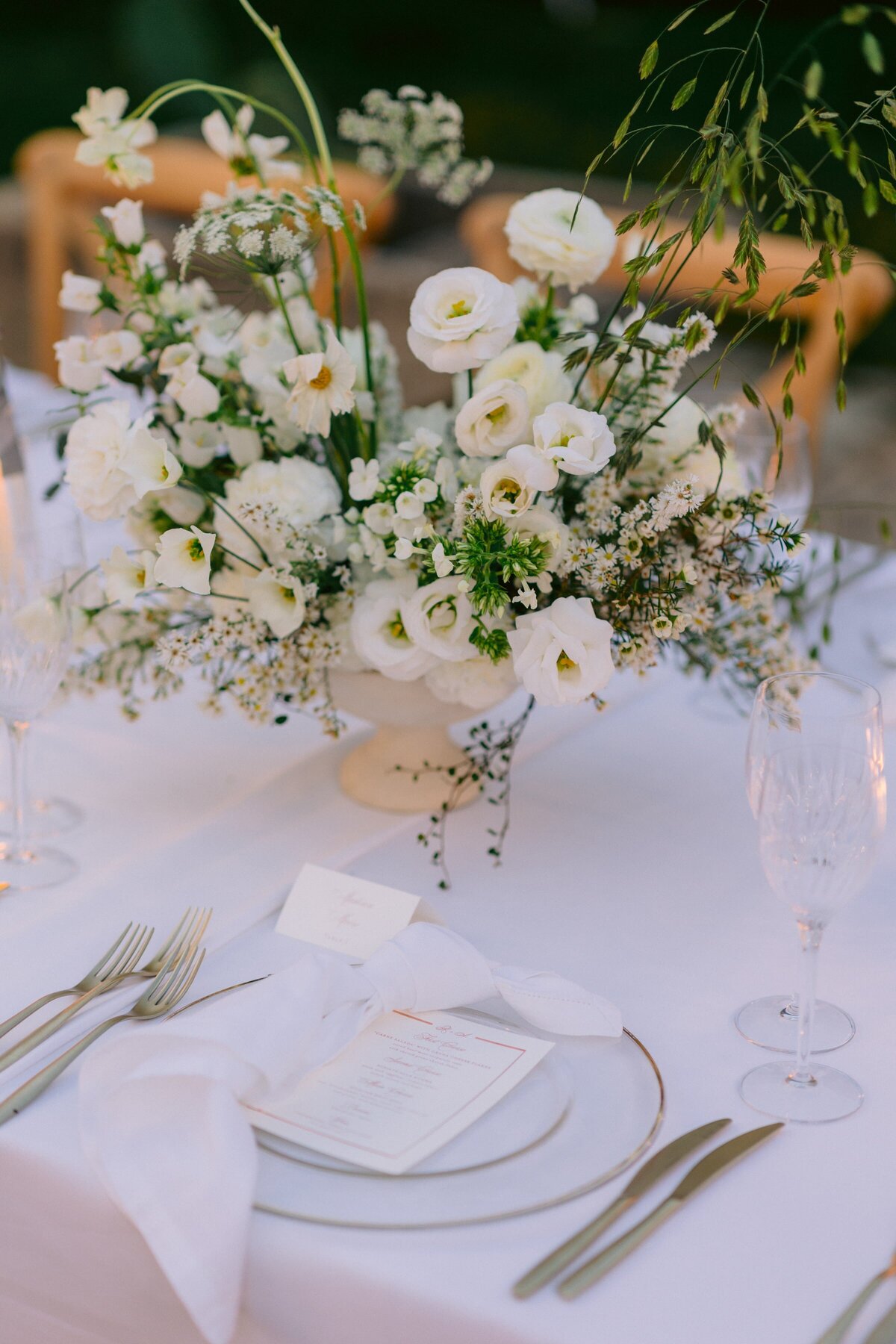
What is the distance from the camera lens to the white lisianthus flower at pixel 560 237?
1.04m

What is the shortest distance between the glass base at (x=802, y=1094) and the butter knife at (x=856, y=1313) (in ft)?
0.38

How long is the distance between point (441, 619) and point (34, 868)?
37cm

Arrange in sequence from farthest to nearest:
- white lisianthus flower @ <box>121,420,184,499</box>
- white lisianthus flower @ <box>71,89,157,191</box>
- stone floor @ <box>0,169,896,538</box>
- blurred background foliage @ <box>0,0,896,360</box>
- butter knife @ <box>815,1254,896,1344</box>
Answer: blurred background foliage @ <box>0,0,896,360</box> < stone floor @ <box>0,169,896,538</box> < white lisianthus flower @ <box>71,89,157,191</box> < white lisianthus flower @ <box>121,420,184,499</box> < butter knife @ <box>815,1254,896,1344</box>

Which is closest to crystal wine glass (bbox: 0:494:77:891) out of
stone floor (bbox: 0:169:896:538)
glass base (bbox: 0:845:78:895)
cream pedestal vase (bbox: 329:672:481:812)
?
glass base (bbox: 0:845:78:895)

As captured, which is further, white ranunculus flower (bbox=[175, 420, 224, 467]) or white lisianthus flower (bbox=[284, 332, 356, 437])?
white ranunculus flower (bbox=[175, 420, 224, 467])

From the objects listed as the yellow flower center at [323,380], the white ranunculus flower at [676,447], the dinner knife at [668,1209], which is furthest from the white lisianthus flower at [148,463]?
the dinner knife at [668,1209]

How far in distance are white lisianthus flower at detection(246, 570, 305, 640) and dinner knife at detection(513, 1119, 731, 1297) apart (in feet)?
1.42

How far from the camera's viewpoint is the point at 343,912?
981mm

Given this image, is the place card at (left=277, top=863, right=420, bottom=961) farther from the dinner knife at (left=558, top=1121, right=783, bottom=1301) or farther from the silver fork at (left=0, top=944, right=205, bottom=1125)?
the dinner knife at (left=558, top=1121, right=783, bottom=1301)

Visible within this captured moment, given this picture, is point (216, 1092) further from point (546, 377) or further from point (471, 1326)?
point (546, 377)

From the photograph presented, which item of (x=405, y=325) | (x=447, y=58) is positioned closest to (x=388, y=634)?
(x=405, y=325)

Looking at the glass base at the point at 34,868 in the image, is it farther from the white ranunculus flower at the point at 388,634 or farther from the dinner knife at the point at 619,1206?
the dinner knife at the point at 619,1206

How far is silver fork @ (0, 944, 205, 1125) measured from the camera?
2.64 ft

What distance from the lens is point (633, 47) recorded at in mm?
5480
